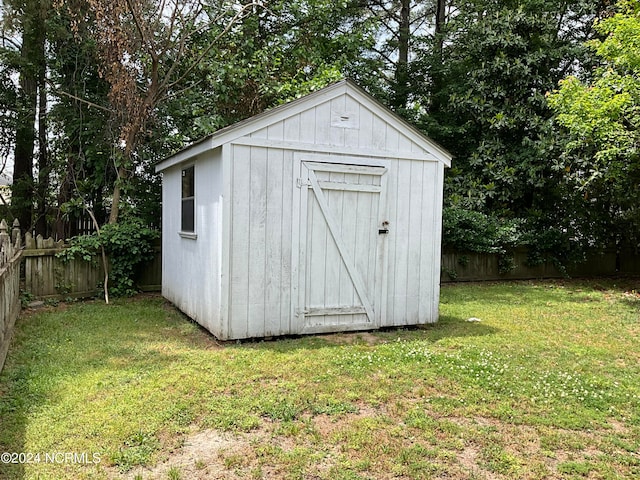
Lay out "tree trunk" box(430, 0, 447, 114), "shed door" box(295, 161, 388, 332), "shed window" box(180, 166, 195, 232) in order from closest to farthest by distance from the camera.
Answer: "shed door" box(295, 161, 388, 332) < "shed window" box(180, 166, 195, 232) < "tree trunk" box(430, 0, 447, 114)

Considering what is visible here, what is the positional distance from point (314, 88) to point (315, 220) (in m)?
5.08

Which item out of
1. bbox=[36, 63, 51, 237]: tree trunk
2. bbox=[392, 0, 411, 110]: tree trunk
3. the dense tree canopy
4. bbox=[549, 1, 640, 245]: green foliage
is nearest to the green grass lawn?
bbox=[549, 1, 640, 245]: green foliage

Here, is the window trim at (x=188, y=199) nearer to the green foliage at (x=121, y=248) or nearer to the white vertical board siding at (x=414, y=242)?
the green foliage at (x=121, y=248)

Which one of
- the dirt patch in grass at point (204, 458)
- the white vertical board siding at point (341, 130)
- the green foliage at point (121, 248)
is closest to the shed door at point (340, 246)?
the white vertical board siding at point (341, 130)

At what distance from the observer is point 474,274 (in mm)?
12344

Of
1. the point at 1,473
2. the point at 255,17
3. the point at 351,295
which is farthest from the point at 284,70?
the point at 1,473

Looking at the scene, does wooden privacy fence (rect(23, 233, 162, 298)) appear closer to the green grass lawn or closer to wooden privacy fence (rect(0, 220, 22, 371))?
wooden privacy fence (rect(0, 220, 22, 371))

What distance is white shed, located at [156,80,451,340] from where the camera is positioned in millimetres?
5594

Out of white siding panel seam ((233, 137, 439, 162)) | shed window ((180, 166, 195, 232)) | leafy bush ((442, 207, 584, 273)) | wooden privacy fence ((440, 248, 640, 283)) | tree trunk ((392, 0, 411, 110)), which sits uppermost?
tree trunk ((392, 0, 411, 110))

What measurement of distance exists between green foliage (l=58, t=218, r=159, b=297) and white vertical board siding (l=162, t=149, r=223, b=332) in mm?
843

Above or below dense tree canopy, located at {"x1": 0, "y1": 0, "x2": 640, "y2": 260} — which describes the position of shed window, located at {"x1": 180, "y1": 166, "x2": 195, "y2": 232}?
below

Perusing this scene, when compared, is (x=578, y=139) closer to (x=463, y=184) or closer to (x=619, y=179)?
(x=619, y=179)

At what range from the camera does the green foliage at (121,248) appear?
838 centimetres

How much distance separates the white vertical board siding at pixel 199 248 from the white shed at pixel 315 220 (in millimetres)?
34
